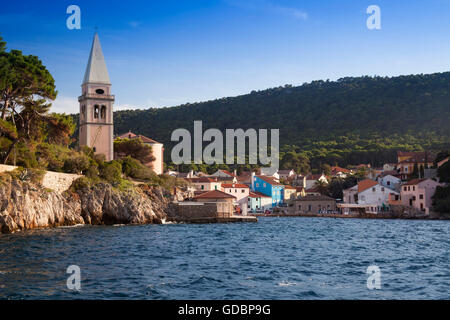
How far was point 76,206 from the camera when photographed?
1559 inches

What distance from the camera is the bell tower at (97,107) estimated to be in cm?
5341

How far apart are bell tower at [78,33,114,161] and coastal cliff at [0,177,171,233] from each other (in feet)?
28.0

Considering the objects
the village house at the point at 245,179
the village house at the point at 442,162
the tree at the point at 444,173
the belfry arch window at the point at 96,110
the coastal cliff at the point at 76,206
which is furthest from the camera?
the village house at the point at 245,179

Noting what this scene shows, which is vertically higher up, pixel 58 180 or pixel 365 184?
pixel 58 180

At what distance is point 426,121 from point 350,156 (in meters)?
20.0

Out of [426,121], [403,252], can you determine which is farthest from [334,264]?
[426,121]

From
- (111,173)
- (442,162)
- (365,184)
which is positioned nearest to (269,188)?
(365,184)

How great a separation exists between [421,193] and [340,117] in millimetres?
63526

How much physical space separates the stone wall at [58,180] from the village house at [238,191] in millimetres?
33944

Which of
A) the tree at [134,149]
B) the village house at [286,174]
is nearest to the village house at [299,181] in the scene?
the village house at [286,174]

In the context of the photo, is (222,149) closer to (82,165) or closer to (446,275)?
(82,165)

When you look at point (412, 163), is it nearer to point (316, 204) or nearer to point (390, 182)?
point (390, 182)

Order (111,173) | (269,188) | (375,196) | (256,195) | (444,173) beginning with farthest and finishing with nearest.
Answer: (269,188), (256,195), (375,196), (444,173), (111,173)

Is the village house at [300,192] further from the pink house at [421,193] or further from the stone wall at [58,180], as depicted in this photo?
the stone wall at [58,180]
